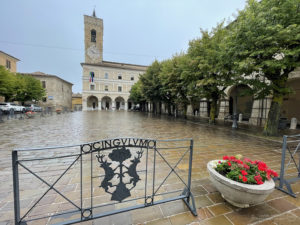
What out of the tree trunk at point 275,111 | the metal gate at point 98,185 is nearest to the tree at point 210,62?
the tree trunk at point 275,111

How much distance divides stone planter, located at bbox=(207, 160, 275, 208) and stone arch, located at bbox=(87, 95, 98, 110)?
40.3m

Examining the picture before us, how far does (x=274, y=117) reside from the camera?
729 centimetres

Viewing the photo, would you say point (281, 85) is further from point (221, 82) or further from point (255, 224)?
point (255, 224)

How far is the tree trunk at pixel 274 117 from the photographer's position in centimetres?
716

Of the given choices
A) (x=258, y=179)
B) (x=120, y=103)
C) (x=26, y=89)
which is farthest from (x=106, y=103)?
(x=258, y=179)

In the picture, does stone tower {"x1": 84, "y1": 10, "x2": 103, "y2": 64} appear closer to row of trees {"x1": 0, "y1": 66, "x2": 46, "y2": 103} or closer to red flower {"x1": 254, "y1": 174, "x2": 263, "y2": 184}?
row of trees {"x1": 0, "y1": 66, "x2": 46, "y2": 103}

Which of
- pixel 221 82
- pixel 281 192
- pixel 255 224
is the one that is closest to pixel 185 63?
pixel 221 82

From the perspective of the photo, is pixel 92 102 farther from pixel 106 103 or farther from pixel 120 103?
pixel 120 103

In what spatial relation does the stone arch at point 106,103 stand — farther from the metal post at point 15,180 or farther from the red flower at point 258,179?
the red flower at point 258,179

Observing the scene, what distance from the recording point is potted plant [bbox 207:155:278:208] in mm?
1833

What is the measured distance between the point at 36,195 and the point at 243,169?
11.6 feet

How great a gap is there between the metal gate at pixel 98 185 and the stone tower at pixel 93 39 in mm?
42406

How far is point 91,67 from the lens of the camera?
36.4 meters

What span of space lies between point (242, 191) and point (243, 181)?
0.45 feet
